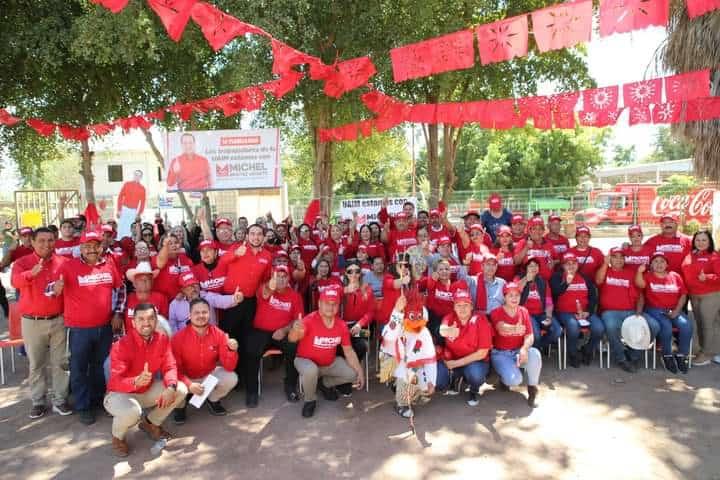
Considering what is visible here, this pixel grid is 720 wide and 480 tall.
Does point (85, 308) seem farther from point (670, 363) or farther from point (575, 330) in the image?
point (670, 363)

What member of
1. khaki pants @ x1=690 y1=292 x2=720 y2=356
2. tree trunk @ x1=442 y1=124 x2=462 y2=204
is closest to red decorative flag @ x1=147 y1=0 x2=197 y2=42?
khaki pants @ x1=690 y1=292 x2=720 y2=356

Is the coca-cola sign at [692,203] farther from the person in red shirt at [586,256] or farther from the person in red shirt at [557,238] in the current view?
the person in red shirt at [586,256]

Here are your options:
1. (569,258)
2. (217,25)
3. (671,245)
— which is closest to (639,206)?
(671,245)

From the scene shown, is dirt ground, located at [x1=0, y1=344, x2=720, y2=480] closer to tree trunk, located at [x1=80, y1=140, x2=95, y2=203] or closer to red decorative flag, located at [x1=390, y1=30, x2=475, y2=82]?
red decorative flag, located at [x1=390, y1=30, x2=475, y2=82]

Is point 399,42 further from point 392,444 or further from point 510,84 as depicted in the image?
point 392,444

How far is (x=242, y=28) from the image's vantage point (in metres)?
5.04

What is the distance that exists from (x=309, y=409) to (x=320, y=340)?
2.25 feet

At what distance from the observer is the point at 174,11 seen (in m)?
4.68

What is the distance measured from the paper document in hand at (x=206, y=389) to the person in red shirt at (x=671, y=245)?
608 cm

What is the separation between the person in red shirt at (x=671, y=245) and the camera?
6.90 metres

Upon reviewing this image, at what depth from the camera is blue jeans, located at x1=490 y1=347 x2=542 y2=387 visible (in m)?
5.05

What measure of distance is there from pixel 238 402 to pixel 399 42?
24.1ft

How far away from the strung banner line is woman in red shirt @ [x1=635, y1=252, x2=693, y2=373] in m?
2.30

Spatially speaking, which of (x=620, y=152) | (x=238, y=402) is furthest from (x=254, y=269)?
(x=620, y=152)
